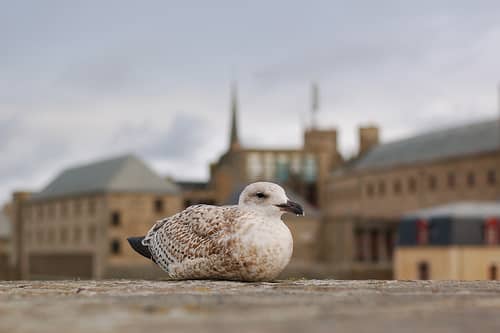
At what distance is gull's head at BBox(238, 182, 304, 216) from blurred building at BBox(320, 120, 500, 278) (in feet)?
198

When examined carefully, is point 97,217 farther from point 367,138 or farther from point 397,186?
point 367,138

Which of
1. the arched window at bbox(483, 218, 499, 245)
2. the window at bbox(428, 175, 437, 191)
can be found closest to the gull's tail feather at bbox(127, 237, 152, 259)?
the arched window at bbox(483, 218, 499, 245)

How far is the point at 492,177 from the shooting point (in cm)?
7300

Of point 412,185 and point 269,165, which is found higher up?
point 269,165

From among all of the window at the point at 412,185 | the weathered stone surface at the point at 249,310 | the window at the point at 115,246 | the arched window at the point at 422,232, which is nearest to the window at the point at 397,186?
the window at the point at 412,185

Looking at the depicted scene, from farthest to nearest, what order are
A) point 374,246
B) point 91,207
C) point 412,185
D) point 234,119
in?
point 234,119 → point 412,185 → point 91,207 → point 374,246

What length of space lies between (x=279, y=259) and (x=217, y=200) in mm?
72676

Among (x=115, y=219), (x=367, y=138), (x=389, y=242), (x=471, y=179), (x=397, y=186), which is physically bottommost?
(x=389, y=242)

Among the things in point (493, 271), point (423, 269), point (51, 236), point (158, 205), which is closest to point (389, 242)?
point (423, 269)

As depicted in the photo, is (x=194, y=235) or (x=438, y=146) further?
(x=438, y=146)

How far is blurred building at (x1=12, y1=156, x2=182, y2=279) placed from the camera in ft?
242

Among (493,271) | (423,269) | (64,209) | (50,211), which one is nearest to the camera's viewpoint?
(493,271)

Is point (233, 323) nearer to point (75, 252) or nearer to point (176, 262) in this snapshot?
point (176, 262)

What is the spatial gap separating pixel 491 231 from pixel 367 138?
44790 mm
